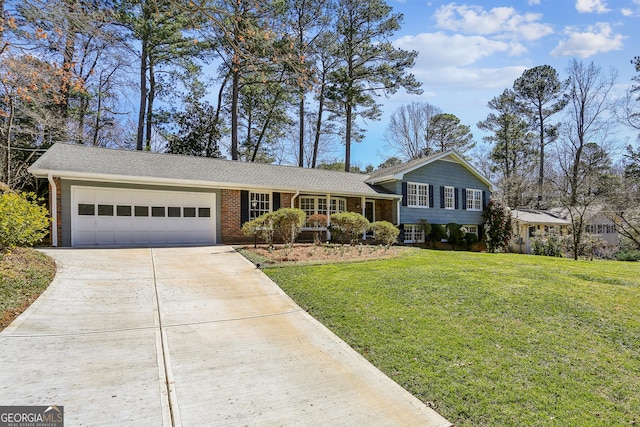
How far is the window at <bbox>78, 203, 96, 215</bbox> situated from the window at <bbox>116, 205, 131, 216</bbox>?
0.69 m

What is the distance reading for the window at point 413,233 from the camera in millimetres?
17953

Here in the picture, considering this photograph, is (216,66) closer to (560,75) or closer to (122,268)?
(122,268)

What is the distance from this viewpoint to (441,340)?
4246 mm

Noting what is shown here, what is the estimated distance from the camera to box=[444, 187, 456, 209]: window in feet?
62.7

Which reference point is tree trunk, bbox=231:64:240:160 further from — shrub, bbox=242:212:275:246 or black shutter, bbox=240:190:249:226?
shrub, bbox=242:212:275:246

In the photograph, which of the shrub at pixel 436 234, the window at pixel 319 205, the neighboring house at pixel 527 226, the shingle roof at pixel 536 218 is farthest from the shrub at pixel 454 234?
the window at pixel 319 205

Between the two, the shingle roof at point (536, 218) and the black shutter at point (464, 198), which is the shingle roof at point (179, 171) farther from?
the shingle roof at point (536, 218)

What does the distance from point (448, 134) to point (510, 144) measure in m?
6.07

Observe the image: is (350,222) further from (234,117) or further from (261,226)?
(234,117)

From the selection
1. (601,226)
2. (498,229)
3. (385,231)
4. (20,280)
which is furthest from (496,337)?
(601,226)

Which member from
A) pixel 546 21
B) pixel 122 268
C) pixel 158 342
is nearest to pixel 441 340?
pixel 158 342

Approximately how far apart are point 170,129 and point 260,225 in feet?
53.1

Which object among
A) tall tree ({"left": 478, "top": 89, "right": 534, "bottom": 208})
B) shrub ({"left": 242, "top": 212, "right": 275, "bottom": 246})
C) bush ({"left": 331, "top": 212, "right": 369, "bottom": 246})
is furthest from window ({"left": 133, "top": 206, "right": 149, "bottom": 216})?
tall tree ({"left": 478, "top": 89, "right": 534, "bottom": 208})

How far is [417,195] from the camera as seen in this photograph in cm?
1812
